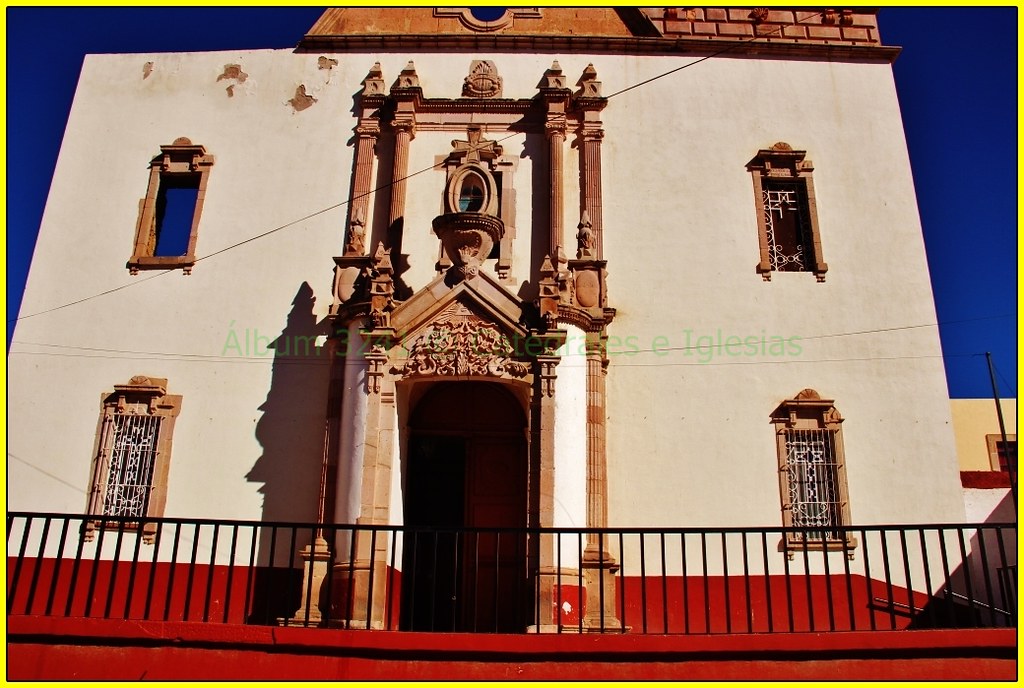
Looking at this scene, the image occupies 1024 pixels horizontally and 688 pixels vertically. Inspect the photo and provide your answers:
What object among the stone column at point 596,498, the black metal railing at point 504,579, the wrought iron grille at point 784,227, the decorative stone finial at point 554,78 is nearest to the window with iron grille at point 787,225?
the wrought iron grille at point 784,227

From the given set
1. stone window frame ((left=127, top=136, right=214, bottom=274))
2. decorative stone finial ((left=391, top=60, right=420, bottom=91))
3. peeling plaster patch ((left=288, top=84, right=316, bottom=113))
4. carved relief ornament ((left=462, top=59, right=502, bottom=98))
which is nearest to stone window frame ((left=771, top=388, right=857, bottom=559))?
carved relief ornament ((left=462, top=59, right=502, bottom=98))

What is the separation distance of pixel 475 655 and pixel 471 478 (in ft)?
15.0

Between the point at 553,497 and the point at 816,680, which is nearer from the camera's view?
the point at 816,680

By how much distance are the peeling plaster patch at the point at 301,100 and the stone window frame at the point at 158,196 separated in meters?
1.49

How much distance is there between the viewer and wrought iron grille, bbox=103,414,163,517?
1035cm

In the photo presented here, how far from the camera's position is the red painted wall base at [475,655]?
5.94 m

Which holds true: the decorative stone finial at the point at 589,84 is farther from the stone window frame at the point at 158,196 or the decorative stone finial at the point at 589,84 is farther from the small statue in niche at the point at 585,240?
the stone window frame at the point at 158,196

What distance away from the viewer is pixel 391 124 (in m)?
12.1

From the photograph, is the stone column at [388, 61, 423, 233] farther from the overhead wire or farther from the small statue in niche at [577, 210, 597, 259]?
the small statue in niche at [577, 210, 597, 259]

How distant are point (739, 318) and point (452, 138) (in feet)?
16.1

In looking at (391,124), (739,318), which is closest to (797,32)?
(739,318)

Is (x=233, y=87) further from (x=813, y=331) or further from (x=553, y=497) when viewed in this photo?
(x=813, y=331)

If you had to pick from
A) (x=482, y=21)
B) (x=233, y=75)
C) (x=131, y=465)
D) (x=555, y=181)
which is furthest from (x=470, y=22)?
(x=131, y=465)

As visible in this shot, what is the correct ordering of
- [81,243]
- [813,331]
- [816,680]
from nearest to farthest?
[816,680]
[813,331]
[81,243]
